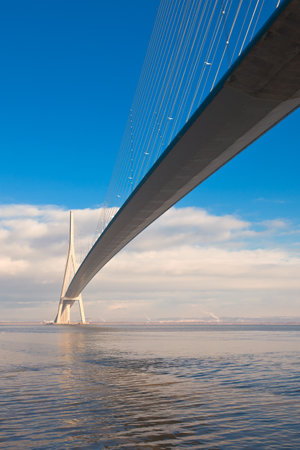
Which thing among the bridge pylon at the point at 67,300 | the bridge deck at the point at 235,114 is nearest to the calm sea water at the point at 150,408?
the bridge deck at the point at 235,114

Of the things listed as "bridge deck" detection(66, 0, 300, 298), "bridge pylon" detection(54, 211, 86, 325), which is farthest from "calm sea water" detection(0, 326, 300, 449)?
"bridge pylon" detection(54, 211, 86, 325)

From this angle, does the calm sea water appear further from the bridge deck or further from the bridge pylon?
the bridge pylon

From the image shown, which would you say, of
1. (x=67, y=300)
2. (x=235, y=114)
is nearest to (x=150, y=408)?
(x=235, y=114)

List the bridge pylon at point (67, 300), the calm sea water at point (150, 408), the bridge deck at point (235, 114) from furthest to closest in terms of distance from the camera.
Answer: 1. the bridge pylon at point (67, 300)
2. the bridge deck at point (235, 114)
3. the calm sea water at point (150, 408)

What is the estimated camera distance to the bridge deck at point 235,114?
7647mm

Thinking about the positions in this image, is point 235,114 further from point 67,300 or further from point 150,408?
point 67,300

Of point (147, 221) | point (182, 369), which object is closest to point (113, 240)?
point (147, 221)

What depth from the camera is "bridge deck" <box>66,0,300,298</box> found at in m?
7.65

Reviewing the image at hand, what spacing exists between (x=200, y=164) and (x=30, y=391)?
9211mm

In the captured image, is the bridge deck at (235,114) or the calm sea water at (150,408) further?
the bridge deck at (235,114)

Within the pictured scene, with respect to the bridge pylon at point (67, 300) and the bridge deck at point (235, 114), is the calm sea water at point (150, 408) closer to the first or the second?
the bridge deck at point (235, 114)

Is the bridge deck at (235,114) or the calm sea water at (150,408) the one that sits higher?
the bridge deck at (235,114)

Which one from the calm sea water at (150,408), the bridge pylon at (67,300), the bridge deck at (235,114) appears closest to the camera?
the calm sea water at (150,408)

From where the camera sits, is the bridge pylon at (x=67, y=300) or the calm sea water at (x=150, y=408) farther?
the bridge pylon at (x=67, y=300)
